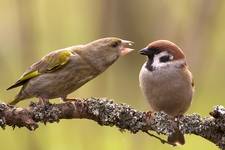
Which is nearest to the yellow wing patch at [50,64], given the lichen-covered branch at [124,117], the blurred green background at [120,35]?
the blurred green background at [120,35]

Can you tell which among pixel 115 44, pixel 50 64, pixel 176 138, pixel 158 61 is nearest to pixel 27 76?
pixel 50 64

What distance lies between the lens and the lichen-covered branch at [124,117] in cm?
500

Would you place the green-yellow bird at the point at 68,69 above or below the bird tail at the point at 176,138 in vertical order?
above

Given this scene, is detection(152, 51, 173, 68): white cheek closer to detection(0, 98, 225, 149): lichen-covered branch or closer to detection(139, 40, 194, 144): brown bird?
detection(139, 40, 194, 144): brown bird

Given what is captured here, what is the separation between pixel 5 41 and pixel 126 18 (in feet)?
7.02

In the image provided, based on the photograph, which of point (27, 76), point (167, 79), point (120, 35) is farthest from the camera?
point (120, 35)

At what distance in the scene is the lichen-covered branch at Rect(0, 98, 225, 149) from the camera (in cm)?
500

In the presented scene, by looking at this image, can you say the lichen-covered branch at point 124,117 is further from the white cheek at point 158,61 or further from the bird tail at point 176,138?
the white cheek at point 158,61

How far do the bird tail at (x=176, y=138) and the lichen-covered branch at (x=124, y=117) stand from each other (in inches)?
3.7

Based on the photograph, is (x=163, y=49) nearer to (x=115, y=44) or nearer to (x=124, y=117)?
(x=115, y=44)

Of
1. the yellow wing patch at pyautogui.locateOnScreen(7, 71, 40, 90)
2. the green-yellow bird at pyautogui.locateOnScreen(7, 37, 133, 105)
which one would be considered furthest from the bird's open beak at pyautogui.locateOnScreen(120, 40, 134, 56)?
the yellow wing patch at pyautogui.locateOnScreen(7, 71, 40, 90)

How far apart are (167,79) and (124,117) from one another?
1.15 m

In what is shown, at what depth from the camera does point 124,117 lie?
16.9 ft

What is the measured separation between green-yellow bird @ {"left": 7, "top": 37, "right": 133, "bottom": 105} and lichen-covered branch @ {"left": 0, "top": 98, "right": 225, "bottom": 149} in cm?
76
